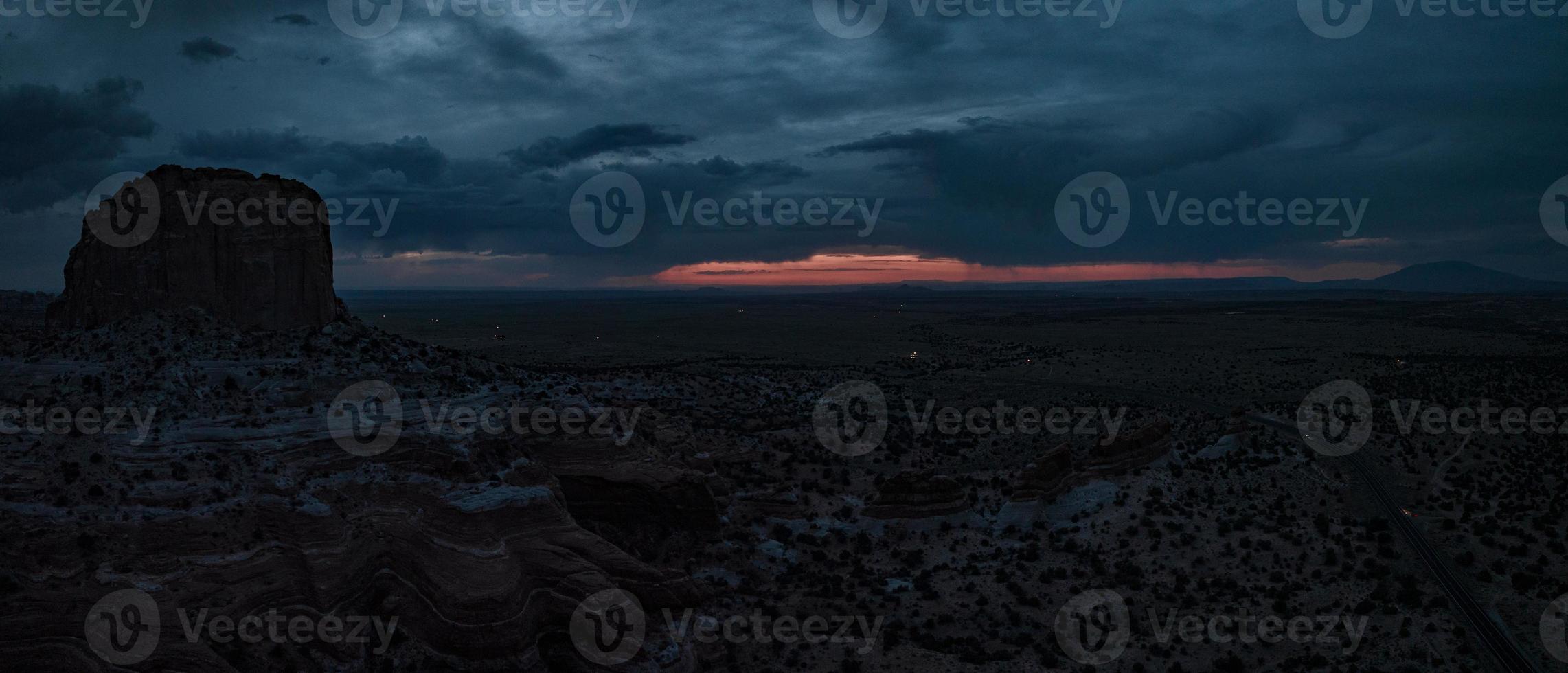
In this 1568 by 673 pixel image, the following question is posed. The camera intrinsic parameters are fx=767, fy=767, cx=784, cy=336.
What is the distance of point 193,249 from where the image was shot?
1977 cm

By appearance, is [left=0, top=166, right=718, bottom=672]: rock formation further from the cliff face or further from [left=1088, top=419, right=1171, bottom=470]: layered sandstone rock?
[left=1088, top=419, right=1171, bottom=470]: layered sandstone rock

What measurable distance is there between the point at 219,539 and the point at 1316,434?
45615 millimetres

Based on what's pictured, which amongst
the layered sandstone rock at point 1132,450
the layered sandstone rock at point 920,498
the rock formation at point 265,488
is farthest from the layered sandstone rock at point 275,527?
the layered sandstone rock at point 1132,450

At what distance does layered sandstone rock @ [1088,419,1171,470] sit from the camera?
100.0ft

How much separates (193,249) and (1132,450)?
32.1 m

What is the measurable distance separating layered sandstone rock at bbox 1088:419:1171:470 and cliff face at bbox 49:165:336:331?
1113 inches

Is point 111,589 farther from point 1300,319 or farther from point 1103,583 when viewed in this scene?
point 1300,319

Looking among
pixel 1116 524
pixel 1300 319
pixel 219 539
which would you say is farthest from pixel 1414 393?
pixel 1300 319

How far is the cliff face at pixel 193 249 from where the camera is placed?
19.4 meters

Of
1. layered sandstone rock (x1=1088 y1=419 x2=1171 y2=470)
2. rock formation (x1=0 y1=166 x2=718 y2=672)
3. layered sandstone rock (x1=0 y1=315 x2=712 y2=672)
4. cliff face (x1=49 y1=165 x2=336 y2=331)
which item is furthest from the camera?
layered sandstone rock (x1=1088 y1=419 x2=1171 y2=470)

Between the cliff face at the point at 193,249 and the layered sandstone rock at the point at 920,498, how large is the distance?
806 inches

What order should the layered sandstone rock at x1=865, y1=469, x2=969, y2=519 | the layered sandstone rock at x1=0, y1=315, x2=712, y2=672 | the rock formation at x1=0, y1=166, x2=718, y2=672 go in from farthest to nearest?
1. the layered sandstone rock at x1=865, y1=469, x2=969, y2=519
2. the rock formation at x1=0, y1=166, x2=718, y2=672
3. the layered sandstone rock at x1=0, y1=315, x2=712, y2=672

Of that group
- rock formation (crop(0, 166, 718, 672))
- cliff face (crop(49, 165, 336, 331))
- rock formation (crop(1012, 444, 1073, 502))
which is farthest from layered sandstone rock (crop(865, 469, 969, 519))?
cliff face (crop(49, 165, 336, 331))

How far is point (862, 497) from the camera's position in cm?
3216
